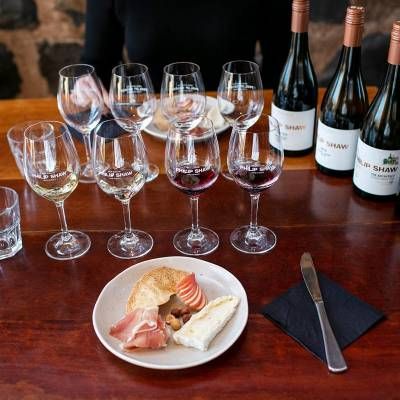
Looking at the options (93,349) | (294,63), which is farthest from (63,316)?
(294,63)

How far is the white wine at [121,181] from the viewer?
902mm

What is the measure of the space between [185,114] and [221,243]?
0.33 metres

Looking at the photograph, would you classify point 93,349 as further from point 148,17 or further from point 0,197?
point 148,17

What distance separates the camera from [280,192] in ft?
3.50

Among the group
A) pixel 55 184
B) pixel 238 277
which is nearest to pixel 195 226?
pixel 238 277

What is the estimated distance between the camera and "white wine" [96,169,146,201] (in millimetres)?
902

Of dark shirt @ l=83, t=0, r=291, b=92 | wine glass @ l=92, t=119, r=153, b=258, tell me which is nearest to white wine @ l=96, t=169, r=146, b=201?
wine glass @ l=92, t=119, r=153, b=258

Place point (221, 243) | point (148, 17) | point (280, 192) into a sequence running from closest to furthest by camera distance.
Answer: point (221, 243)
point (280, 192)
point (148, 17)

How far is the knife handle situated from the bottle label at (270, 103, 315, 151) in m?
0.46

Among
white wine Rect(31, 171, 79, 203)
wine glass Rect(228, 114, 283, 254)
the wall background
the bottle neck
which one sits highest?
the bottle neck

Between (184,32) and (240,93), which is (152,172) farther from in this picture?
(184,32)

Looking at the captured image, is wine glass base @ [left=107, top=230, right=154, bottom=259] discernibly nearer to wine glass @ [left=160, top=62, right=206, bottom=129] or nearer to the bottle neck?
wine glass @ [left=160, top=62, right=206, bottom=129]

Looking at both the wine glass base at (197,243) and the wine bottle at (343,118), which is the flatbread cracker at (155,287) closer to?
the wine glass base at (197,243)

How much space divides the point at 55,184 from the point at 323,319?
1.57 ft
